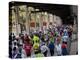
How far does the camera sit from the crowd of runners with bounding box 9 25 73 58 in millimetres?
1674

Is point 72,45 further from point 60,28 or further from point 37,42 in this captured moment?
point 37,42

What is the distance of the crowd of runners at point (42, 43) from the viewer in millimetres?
1674

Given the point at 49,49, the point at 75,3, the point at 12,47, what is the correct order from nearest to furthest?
the point at 12,47 < the point at 49,49 < the point at 75,3

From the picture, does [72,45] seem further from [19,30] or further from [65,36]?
[19,30]

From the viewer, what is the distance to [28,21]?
1.72m

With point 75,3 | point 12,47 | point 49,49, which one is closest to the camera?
point 12,47

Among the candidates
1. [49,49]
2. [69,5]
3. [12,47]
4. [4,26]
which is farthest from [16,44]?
[69,5]

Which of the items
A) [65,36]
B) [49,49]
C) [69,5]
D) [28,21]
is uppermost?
[69,5]

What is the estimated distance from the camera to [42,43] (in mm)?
1769

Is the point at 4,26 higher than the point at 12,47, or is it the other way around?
the point at 4,26

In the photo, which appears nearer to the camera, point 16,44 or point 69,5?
point 16,44

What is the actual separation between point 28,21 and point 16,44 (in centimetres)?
24

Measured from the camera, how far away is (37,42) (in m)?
1.75

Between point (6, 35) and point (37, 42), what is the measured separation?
0.99 ft
